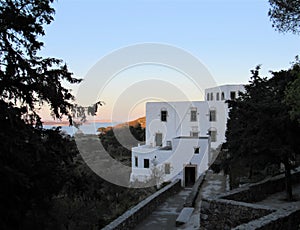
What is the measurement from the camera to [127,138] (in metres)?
45.4

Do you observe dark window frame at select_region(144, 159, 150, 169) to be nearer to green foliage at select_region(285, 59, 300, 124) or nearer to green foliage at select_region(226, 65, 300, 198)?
green foliage at select_region(226, 65, 300, 198)

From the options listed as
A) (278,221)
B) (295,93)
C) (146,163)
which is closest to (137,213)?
(278,221)

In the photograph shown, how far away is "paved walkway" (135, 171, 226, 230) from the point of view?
1080 cm

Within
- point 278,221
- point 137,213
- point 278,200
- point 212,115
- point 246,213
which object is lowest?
point 137,213

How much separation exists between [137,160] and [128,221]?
57.3ft

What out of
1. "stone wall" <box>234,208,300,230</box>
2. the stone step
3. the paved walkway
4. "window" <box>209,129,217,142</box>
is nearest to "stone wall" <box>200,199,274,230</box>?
"stone wall" <box>234,208,300,230</box>

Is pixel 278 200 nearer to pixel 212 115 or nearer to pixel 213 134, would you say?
pixel 213 134

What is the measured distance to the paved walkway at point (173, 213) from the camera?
1080 centimetres

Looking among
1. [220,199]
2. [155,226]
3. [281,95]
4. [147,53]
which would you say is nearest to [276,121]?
[281,95]

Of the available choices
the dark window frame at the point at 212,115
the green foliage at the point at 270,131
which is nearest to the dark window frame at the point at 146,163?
the dark window frame at the point at 212,115

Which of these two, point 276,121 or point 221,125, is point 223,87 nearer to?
point 221,125

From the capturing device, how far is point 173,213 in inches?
507

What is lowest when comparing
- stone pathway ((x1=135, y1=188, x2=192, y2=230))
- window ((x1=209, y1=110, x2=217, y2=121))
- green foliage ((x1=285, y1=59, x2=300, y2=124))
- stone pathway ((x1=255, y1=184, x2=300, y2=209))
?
stone pathway ((x1=135, y1=188, x2=192, y2=230))

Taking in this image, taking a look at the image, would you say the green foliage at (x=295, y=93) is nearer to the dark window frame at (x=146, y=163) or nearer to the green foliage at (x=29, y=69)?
the green foliage at (x=29, y=69)
